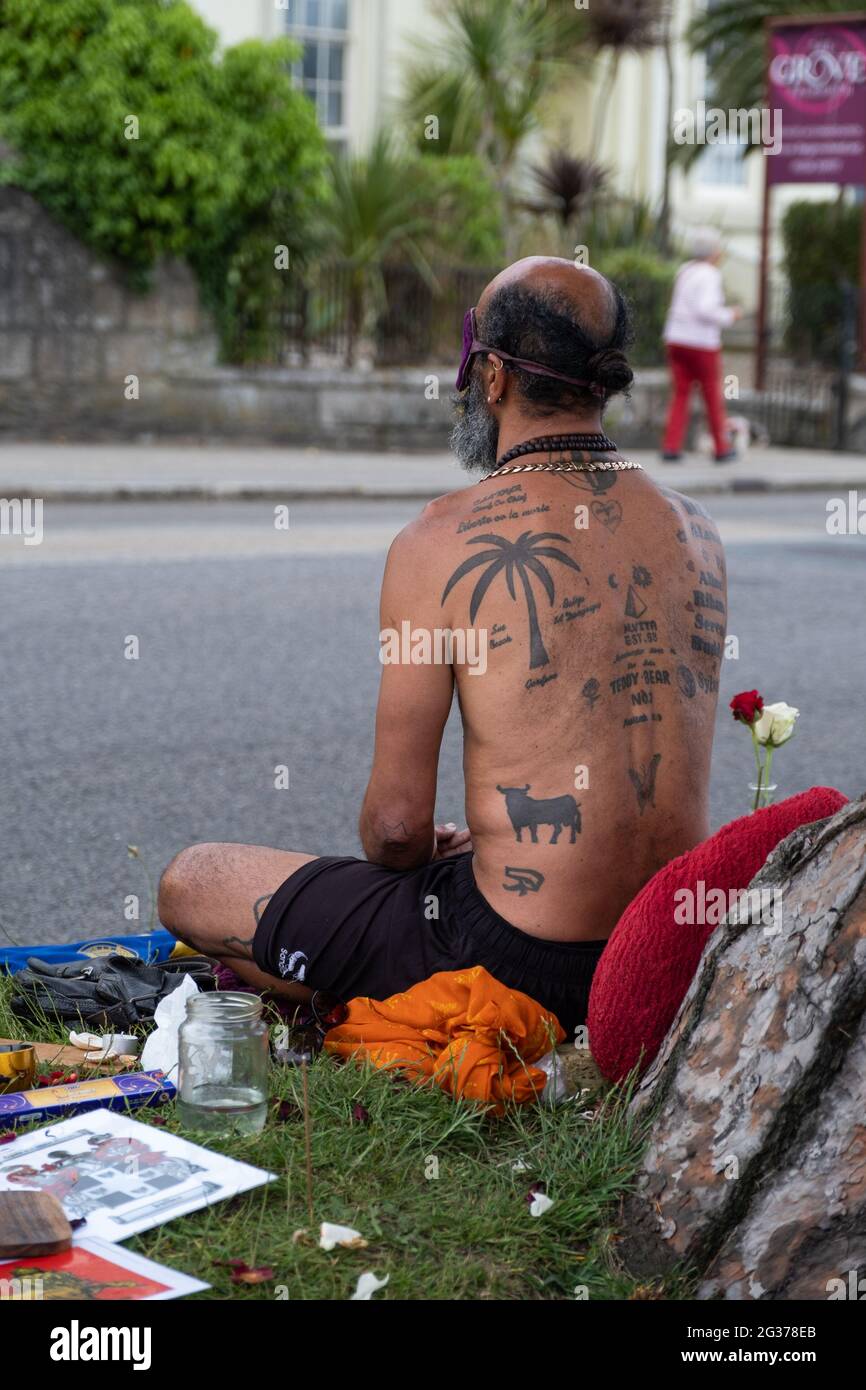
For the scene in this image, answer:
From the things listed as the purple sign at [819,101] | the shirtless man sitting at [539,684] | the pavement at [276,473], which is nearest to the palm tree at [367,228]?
the pavement at [276,473]

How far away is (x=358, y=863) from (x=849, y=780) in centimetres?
286

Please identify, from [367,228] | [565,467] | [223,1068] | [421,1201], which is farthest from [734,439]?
[421,1201]

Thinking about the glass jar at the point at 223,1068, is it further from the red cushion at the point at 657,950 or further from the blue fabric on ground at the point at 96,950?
the blue fabric on ground at the point at 96,950

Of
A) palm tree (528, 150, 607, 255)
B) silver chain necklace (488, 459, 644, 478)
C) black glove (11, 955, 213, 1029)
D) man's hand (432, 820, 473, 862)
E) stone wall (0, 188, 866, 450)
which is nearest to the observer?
silver chain necklace (488, 459, 644, 478)

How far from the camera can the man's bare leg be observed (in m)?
→ 3.63

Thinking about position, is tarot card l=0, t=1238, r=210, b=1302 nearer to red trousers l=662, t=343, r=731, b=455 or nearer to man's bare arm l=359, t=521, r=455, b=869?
man's bare arm l=359, t=521, r=455, b=869

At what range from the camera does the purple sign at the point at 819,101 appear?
19.5 m

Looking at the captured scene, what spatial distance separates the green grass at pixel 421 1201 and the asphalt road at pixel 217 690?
598mm

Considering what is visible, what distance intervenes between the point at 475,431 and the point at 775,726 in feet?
3.25

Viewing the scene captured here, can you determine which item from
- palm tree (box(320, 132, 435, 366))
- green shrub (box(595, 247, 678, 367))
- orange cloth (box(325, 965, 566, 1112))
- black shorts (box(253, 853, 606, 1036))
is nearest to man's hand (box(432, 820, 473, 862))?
black shorts (box(253, 853, 606, 1036))

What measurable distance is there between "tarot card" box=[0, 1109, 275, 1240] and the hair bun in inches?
60.7

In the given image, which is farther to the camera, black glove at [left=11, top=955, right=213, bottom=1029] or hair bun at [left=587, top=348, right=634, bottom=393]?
black glove at [left=11, top=955, right=213, bottom=1029]
